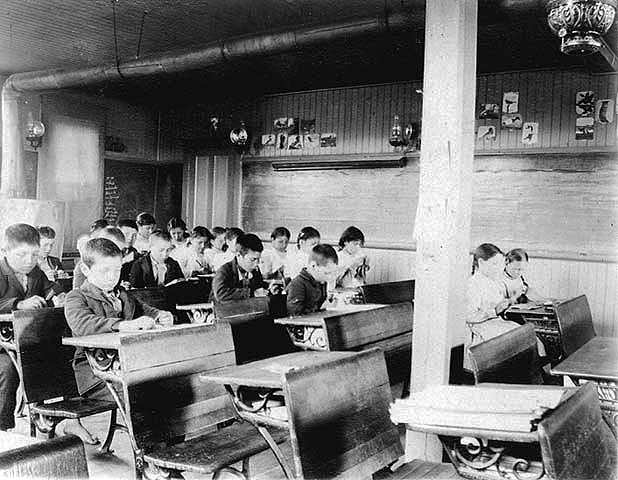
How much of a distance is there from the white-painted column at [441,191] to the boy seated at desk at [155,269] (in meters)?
3.33

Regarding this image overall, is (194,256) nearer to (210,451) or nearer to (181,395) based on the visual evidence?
(181,395)

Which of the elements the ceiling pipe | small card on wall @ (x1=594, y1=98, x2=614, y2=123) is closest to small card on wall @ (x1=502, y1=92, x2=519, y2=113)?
small card on wall @ (x1=594, y1=98, x2=614, y2=123)

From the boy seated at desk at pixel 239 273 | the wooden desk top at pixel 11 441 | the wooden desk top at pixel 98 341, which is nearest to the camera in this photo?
the wooden desk top at pixel 11 441

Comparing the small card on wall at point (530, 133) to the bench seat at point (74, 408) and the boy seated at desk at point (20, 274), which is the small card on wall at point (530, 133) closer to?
the boy seated at desk at point (20, 274)

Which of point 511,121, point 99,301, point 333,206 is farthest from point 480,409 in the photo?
point 333,206

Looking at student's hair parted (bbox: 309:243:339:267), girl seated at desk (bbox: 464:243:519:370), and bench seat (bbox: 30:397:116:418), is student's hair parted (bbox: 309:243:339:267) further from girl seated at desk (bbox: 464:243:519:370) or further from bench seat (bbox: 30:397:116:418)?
bench seat (bbox: 30:397:116:418)

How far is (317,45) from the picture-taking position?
6.06 meters

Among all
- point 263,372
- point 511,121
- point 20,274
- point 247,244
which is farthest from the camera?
point 511,121

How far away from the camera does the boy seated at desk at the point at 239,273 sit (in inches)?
202

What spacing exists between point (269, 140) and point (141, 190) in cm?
254

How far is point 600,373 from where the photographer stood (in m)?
2.97

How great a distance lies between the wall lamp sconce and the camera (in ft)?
30.5

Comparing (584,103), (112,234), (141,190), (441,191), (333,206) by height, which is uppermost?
(584,103)

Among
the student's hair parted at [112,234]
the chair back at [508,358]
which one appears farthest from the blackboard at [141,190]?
the chair back at [508,358]
